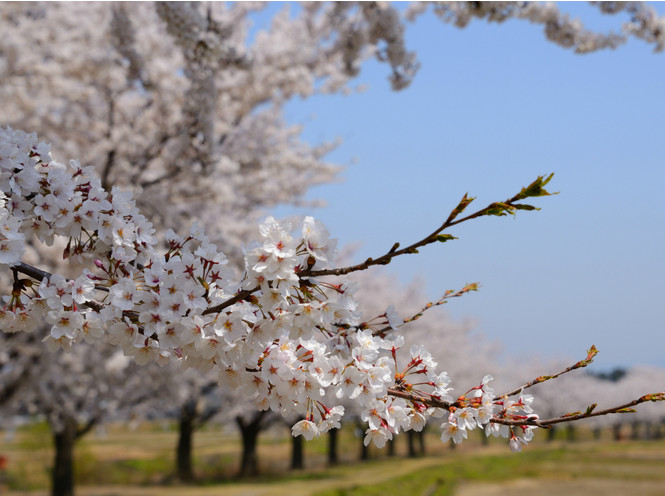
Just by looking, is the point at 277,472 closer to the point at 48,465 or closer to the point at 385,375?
the point at 48,465

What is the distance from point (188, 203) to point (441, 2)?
5659 millimetres

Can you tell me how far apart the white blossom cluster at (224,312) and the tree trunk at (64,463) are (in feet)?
52.1

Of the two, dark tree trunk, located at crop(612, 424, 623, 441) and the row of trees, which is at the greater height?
the row of trees

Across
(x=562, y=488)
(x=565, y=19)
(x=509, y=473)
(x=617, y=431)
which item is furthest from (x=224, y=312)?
(x=617, y=431)

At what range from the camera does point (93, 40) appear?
28.1 feet

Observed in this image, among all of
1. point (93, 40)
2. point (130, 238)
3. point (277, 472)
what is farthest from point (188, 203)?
point (277, 472)

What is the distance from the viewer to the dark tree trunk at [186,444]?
76.8 feet

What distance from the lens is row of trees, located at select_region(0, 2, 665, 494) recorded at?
16.5 ft

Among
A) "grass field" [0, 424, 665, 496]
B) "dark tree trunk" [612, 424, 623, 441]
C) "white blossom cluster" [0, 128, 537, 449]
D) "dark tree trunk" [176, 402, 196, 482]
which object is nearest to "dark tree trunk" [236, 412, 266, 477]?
"grass field" [0, 424, 665, 496]

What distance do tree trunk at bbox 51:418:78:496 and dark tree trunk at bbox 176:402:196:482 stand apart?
22.4 ft

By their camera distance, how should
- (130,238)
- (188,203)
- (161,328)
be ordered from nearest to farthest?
(161,328) < (130,238) < (188,203)

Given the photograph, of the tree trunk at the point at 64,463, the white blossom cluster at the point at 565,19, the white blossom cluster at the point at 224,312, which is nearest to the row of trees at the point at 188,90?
the white blossom cluster at the point at 565,19

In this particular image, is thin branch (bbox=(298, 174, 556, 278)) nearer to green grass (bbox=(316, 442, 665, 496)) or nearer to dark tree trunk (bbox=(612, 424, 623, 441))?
green grass (bbox=(316, 442, 665, 496))

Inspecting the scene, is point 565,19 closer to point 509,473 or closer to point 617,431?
point 509,473
